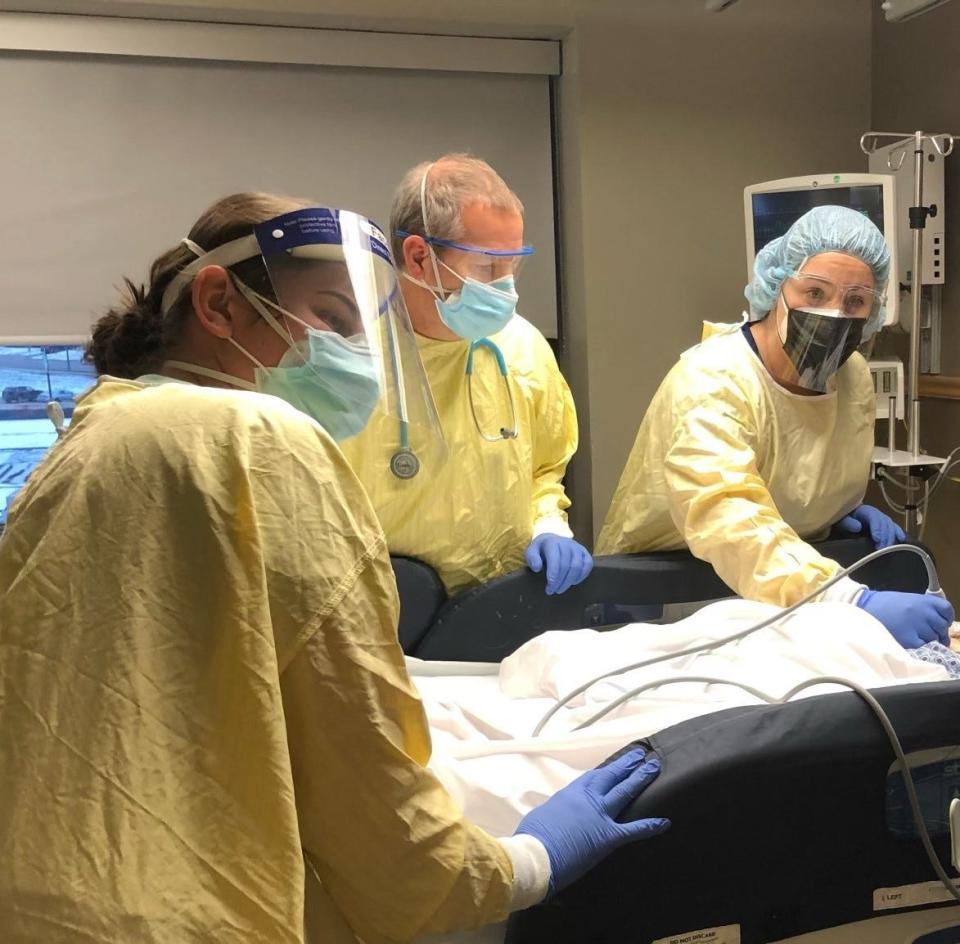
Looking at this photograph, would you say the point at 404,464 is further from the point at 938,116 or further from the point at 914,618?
the point at 938,116

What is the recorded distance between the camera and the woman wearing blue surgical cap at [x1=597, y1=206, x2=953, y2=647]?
180 centimetres

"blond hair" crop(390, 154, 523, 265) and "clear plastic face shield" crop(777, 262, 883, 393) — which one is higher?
"blond hair" crop(390, 154, 523, 265)

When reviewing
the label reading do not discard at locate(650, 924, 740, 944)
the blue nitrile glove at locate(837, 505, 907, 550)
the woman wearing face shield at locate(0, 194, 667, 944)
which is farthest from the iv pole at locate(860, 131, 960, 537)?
the woman wearing face shield at locate(0, 194, 667, 944)

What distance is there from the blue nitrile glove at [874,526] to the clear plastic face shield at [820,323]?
362 millimetres

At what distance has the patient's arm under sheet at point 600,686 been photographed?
115 centimetres

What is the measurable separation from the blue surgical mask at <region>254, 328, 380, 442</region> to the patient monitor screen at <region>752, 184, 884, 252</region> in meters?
1.99

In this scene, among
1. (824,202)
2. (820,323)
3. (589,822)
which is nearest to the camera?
(589,822)

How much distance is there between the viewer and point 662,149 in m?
2.95

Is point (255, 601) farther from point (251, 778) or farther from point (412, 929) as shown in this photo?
point (412, 929)

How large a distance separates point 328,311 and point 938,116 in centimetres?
259

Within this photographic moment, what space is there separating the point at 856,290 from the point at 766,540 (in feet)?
2.06

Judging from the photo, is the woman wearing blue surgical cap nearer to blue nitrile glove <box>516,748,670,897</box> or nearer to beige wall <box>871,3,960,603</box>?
blue nitrile glove <box>516,748,670,897</box>

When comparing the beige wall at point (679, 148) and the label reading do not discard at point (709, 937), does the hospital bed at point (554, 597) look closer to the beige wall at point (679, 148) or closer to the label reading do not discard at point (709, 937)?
the label reading do not discard at point (709, 937)

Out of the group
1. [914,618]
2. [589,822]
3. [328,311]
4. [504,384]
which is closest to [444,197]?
[504,384]
